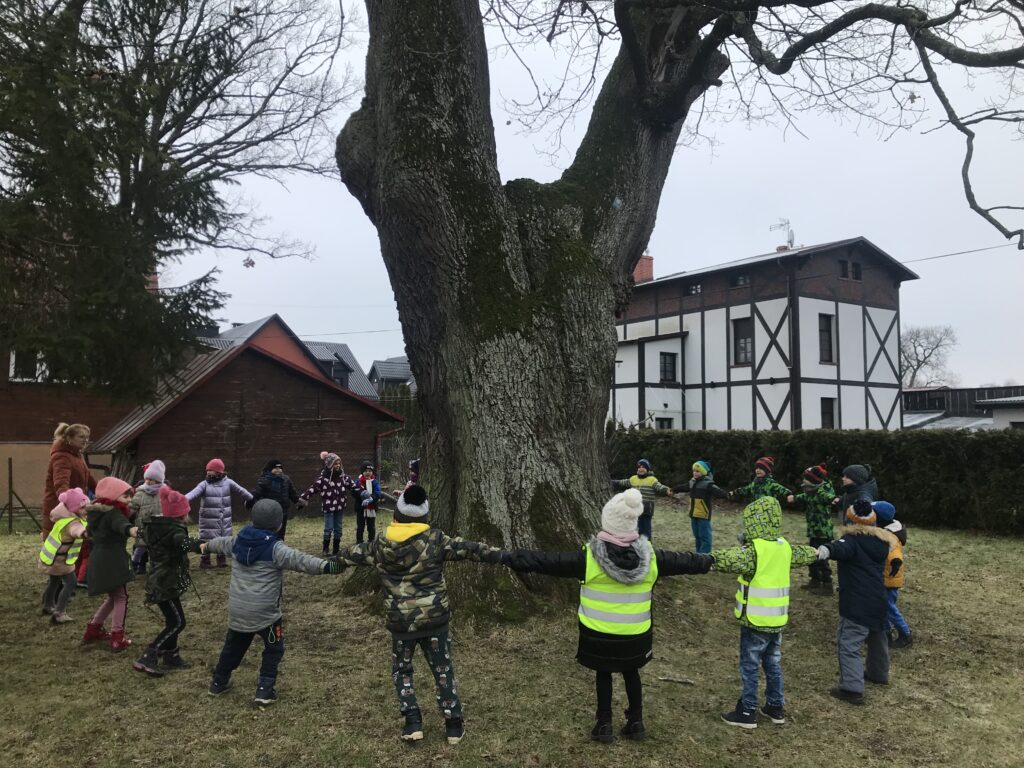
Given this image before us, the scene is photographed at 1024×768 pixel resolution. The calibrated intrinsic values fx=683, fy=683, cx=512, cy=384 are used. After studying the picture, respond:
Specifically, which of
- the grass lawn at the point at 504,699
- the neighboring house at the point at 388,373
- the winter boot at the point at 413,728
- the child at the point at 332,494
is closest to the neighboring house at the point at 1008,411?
the grass lawn at the point at 504,699

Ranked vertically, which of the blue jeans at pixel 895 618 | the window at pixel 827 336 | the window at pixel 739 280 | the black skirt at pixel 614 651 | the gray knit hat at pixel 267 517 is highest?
the window at pixel 739 280

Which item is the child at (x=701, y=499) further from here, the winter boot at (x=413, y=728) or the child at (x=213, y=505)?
→ the winter boot at (x=413, y=728)

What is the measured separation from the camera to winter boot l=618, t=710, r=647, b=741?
13.9ft

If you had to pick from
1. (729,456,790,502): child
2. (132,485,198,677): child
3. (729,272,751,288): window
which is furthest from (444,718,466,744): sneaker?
(729,272,751,288): window

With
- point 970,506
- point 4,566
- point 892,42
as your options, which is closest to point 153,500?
point 4,566

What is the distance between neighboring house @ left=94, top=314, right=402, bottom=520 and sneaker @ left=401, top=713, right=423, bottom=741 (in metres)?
14.0

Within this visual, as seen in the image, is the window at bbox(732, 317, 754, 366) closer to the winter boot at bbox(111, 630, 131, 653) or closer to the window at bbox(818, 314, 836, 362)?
the window at bbox(818, 314, 836, 362)

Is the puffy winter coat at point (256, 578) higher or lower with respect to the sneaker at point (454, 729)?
higher

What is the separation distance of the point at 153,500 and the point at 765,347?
22.2m

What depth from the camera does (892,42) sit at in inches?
276

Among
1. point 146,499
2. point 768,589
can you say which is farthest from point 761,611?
point 146,499

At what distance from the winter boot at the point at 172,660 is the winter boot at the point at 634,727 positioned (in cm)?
353

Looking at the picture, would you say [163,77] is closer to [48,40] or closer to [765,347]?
[48,40]

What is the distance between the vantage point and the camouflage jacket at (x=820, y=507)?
8.27m
